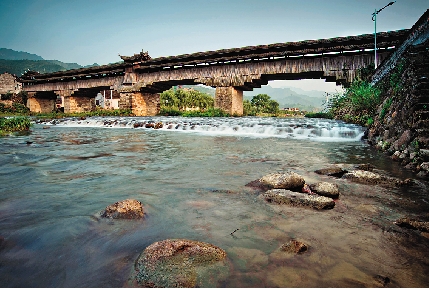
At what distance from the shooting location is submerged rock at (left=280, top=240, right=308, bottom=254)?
1.59m

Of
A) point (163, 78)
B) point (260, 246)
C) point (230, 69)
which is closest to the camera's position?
point (260, 246)

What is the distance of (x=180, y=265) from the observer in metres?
1.41

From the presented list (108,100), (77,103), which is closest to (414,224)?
(77,103)

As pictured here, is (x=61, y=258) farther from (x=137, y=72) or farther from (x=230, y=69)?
(x=137, y=72)

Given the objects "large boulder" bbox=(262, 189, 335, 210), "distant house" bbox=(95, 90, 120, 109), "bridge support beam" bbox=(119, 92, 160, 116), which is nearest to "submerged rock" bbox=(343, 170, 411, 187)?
"large boulder" bbox=(262, 189, 335, 210)

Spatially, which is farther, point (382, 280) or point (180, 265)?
point (180, 265)

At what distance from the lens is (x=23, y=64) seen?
13388 cm

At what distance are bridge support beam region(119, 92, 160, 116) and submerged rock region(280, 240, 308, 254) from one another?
22986 mm

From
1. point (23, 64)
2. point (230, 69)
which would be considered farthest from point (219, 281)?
point (23, 64)

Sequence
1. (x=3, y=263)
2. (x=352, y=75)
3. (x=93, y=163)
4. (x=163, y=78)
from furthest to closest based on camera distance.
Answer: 1. (x=163, y=78)
2. (x=352, y=75)
3. (x=93, y=163)
4. (x=3, y=263)

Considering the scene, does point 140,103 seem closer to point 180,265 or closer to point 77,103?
point 77,103

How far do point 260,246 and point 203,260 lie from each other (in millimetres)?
427

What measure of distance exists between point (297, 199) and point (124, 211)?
1644 millimetres

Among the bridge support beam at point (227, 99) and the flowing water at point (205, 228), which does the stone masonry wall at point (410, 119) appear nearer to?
the flowing water at point (205, 228)
